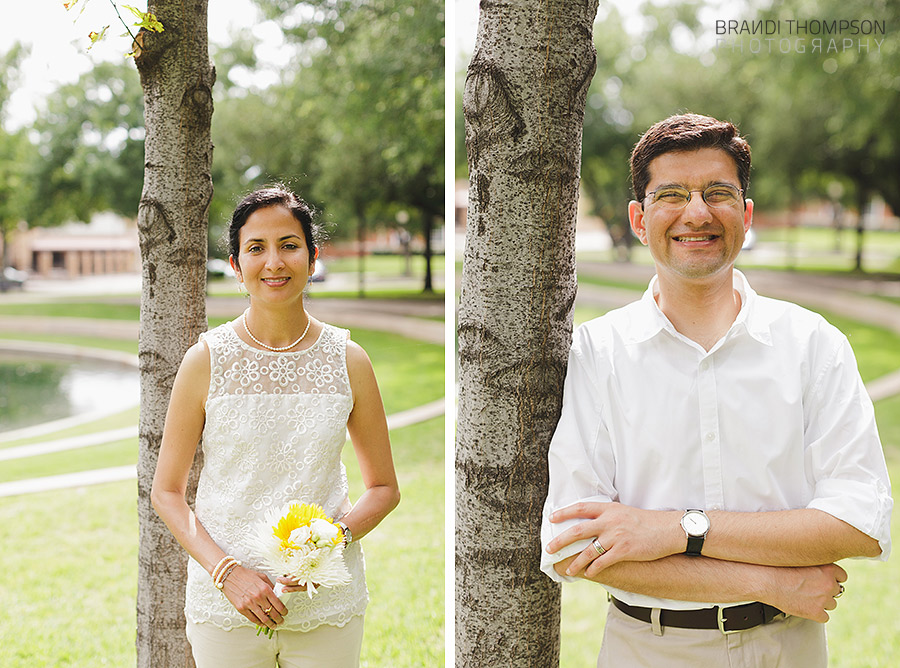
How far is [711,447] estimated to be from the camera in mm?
1562

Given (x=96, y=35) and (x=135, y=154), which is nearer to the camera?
(x=96, y=35)

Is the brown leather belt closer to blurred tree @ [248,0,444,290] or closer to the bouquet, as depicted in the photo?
the bouquet

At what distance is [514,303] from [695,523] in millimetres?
536

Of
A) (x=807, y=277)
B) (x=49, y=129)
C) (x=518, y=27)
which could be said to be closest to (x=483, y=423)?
(x=518, y=27)

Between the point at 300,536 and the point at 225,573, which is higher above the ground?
the point at 300,536

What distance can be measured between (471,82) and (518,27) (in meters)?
0.14

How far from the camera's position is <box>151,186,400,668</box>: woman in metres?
1.73

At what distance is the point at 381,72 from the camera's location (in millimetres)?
10078

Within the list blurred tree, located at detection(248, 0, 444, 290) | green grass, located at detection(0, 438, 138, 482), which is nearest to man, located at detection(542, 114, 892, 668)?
green grass, located at detection(0, 438, 138, 482)

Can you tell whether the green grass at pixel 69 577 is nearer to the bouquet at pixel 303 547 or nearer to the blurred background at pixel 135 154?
the bouquet at pixel 303 547

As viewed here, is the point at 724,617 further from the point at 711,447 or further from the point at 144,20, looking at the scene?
the point at 144,20

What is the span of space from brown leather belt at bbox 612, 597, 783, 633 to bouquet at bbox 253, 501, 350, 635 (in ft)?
2.04

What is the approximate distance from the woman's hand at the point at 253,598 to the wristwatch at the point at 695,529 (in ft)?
2.65

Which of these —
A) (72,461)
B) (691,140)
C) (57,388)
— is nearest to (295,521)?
(691,140)
